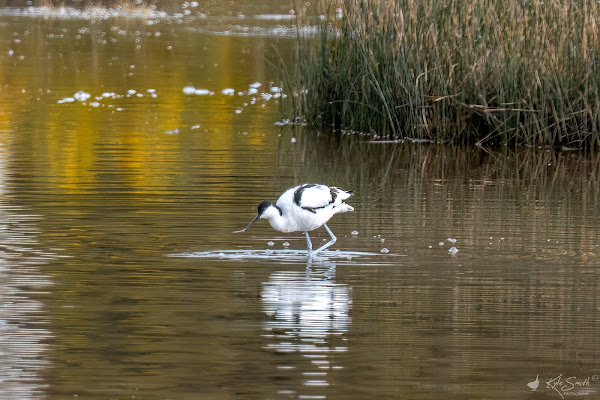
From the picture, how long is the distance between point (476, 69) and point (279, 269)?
26.9 ft

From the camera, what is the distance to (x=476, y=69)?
16.6 m

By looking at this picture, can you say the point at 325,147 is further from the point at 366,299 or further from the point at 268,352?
the point at 268,352

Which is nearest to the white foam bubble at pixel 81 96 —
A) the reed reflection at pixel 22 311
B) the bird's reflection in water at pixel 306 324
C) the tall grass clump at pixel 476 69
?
the tall grass clump at pixel 476 69

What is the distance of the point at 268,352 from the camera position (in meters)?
6.66

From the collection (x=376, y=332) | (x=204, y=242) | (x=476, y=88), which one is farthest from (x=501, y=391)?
(x=476, y=88)

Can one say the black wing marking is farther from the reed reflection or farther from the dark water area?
the reed reflection

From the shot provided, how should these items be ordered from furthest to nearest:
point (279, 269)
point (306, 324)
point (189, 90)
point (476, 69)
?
point (189, 90), point (476, 69), point (279, 269), point (306, 324)

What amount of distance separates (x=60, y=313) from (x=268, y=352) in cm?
145

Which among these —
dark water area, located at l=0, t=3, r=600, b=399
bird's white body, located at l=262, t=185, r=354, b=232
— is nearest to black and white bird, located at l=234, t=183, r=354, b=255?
bird's white body, located at l=262, t=185, r=354, b=232

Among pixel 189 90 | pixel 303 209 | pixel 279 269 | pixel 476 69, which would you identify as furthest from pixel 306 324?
pixel 189 90

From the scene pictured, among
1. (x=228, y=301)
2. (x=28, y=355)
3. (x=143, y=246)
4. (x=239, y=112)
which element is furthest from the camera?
(x=239, y=112)

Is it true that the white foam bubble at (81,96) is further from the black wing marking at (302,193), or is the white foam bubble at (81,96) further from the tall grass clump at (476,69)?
the black wing marking at (302,193)

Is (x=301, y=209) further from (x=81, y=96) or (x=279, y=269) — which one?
(x=81, y=96)

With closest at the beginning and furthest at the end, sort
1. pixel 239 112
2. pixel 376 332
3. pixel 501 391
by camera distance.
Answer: pixel 501 391 → pixel 376 332 → pixel 239 112
